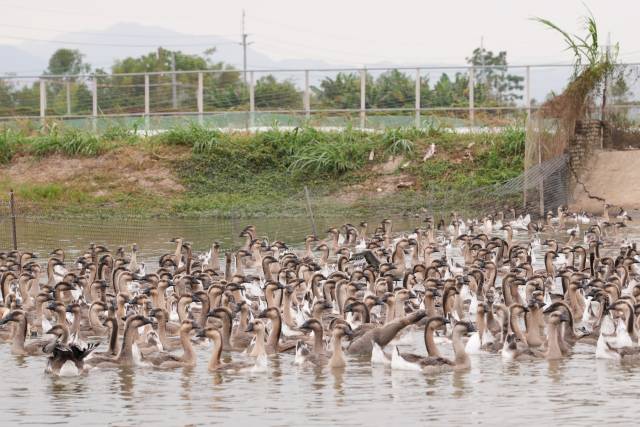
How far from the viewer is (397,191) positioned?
138 feet

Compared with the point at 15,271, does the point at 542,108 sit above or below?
above

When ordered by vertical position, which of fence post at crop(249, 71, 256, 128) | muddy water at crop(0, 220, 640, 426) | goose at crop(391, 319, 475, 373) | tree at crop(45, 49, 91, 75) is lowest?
muddy water at crop(0, 220, 640, 426)

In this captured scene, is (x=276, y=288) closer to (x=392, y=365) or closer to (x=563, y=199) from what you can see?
(x=392, y=365)

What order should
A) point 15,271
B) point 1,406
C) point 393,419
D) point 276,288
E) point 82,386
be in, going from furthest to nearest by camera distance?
point 15,271 < point 276,288 < point 82,386 < point 1,406 < point 393,419

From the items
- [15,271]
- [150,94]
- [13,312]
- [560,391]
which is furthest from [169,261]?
[150,94]

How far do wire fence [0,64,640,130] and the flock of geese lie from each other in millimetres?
18544

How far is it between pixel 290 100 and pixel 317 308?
3523 centimetres

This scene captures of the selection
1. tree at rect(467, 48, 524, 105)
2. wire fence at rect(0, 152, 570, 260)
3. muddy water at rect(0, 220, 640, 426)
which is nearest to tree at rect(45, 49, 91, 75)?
tree at rect(467, 48, 524, 105)

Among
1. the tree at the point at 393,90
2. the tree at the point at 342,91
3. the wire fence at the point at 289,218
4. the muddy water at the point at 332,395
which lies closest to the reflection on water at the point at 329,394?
the muddy water at the point at 332,395

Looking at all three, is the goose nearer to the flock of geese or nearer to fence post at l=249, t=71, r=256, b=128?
the flock of geese

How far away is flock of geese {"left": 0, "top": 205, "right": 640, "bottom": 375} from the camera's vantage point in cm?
1766

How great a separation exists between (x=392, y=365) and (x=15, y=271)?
10.4 metres

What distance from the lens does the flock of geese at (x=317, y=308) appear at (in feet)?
57.9

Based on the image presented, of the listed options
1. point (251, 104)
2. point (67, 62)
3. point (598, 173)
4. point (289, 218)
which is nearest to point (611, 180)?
point (598, 173)
